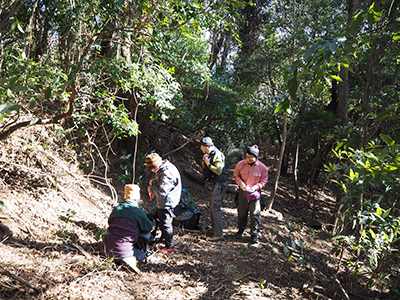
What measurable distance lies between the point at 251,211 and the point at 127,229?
2487 mm

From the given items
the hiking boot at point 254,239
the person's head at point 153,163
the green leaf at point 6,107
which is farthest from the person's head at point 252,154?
the green leaf at point 6,107

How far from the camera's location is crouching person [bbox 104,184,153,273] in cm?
413

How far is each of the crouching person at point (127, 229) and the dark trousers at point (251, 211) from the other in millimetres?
2171

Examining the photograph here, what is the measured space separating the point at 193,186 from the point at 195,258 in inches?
205

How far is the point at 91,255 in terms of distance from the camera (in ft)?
13.9

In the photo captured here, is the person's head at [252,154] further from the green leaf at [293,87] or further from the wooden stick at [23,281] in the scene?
the green leaf at [293,87]

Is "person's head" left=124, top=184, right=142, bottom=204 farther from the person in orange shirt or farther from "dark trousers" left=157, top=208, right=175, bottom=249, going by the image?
the person in orange shirt

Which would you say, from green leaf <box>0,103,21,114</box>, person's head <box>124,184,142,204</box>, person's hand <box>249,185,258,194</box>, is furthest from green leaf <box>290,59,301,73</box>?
person's hand <box>249,185,258,194</box>

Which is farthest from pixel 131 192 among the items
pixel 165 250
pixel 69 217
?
pixel 69 217

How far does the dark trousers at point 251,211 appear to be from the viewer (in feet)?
18.5

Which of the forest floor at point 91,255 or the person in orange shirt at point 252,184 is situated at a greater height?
the person in orange shirt at point 252,184

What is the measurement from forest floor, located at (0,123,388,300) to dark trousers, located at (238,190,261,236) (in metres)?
0.34

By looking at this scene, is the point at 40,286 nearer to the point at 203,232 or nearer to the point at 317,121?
the point at 203,232

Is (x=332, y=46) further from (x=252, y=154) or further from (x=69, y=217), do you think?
(x=69, y=217)
